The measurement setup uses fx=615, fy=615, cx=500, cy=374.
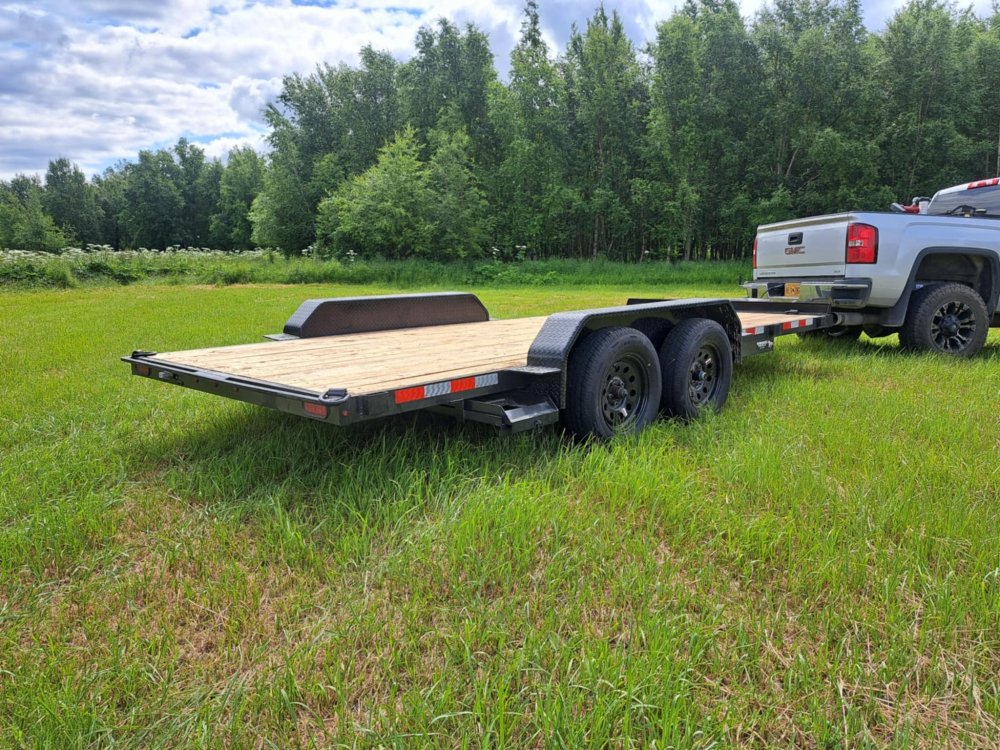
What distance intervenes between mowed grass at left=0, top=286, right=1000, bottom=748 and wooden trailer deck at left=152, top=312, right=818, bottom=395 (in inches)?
18.2

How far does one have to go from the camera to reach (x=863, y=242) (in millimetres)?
5586

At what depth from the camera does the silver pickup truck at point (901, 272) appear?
5.62 metres

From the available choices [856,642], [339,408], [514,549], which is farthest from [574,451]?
[856,642]

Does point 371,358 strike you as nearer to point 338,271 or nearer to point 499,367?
point 499,367

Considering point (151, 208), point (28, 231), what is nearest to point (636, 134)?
point (28, 231)

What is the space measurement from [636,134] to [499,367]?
33922 millimetres

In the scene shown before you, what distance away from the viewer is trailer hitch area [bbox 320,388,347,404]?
94.5 inches

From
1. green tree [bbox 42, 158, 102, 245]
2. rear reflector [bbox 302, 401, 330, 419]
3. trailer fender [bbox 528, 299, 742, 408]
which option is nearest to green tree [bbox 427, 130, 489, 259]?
trailer fender [bbox 528, 299, 742, 408]

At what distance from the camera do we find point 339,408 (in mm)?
2381

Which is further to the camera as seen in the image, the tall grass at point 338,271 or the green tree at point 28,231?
the green tree at point 28,231

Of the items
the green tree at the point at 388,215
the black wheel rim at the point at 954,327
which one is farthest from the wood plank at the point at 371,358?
the green tree at the point at 388,215

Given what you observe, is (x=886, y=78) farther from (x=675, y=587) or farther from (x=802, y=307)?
(x=675, y=587)

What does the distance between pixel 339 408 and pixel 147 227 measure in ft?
288

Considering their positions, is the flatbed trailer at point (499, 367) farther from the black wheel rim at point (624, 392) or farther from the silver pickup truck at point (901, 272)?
the silver pickup truck at point (901, 272)
